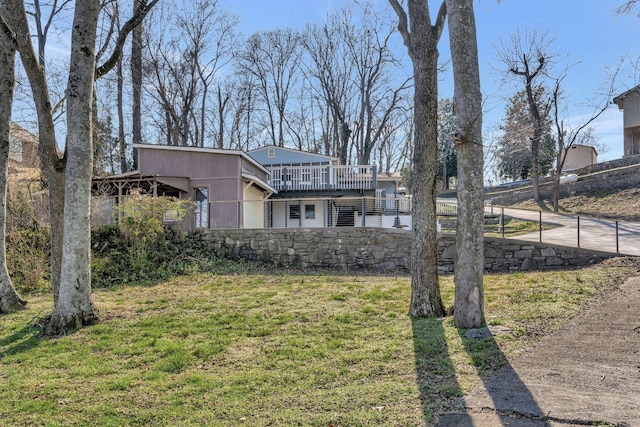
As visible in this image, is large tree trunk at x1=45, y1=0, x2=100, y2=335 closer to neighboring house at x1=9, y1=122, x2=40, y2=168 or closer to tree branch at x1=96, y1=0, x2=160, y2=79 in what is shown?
tree branch at x1=96, y1=0, x2=160, y2=79

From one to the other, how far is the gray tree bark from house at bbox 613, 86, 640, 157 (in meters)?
25.5

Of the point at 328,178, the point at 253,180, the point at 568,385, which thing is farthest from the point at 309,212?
the point at 568,385

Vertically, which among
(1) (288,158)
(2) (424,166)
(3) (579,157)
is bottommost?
(2) (424,166)

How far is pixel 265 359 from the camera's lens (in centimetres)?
447

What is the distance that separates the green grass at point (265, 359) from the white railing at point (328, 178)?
12.6 metres

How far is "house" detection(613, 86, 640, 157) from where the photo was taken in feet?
84.2

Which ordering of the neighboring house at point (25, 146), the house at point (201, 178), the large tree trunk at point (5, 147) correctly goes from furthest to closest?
the house at point (201, 178), the neighboring house at point (25, 146), the large tree trunk at point (5, 147)

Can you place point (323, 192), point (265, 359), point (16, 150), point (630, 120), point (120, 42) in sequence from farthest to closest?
point (630, 120)
point (323, 192)
point (16, 150)
point (120, 42)
point (265, 359)

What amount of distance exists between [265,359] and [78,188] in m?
3.95

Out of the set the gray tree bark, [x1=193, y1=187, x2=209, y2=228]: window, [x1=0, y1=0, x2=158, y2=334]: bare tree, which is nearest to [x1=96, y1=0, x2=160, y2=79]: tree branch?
[x1=0, y1=0, x2=158, y2=334]: bare tree

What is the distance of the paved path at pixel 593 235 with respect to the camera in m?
10.8

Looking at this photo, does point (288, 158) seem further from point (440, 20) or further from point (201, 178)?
point (440, 20)

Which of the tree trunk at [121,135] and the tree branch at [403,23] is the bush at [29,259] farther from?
the tree trunk at [121,135]

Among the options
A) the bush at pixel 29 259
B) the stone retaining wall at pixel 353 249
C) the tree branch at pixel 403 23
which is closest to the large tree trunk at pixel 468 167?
the tree branch at pixel 403 23
